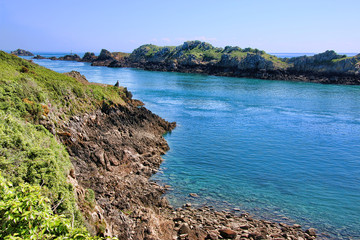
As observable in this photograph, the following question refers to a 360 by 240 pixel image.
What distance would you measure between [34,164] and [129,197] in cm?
948

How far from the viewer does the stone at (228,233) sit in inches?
697

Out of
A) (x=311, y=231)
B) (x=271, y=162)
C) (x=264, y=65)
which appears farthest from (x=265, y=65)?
(x=311, y=231)

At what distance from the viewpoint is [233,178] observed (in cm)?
2727

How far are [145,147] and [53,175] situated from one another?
19.4 m

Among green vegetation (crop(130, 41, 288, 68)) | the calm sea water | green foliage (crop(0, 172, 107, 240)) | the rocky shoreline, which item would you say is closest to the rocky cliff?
the calm sea water

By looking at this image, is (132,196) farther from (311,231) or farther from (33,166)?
(311,231)

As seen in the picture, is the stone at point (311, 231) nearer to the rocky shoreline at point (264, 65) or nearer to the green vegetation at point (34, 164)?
the green vegetation at point (34, 164)

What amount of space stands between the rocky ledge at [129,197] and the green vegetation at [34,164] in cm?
142

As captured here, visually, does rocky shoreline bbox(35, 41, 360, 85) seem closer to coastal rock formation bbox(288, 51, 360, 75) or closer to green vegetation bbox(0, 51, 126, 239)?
coastal rock formation bbox(288, 51, 360, 75)

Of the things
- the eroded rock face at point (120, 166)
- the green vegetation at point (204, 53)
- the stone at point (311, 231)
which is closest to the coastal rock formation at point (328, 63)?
the green vegetation at point (204, 53)

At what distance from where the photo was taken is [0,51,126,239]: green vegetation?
7848mm

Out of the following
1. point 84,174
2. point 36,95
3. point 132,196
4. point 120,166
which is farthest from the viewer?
point 120,166

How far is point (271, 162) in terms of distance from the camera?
31.3 m

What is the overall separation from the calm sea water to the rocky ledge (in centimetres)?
173
